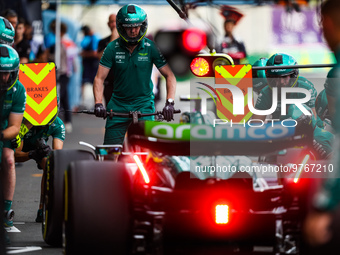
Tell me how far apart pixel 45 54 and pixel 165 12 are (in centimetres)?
2387

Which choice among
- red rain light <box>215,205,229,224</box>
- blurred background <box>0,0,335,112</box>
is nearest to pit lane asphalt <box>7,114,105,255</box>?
red rain light <box>215,205,229,224</box>

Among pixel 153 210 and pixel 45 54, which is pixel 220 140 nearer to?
pixel 153 210

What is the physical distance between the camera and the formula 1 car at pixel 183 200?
16.6 ft

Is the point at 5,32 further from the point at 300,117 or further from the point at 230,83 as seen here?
the point at 300,117

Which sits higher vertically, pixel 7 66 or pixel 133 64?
pixel 133 64

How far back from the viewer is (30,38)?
1766 cm

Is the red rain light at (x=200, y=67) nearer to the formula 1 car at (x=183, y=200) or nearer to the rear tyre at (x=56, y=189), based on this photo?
the formula 1 car at (x=183, y=200)

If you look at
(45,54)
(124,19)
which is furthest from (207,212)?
(45,54)

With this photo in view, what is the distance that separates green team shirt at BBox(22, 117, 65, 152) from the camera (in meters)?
8.93

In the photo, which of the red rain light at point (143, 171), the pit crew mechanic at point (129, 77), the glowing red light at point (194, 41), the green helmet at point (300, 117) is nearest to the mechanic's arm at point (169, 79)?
the pit crew mechanic at point (129, 77)

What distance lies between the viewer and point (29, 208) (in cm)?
929

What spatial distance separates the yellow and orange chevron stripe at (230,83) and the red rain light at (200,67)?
123 millimetres

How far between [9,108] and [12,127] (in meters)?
0.21

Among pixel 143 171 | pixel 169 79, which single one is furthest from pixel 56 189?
pixel 169 79
